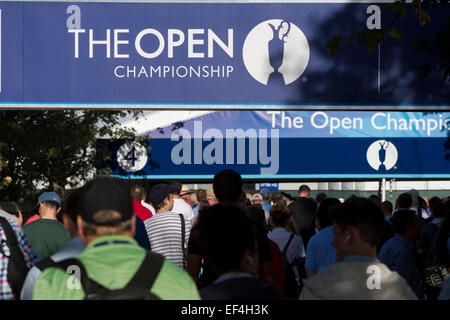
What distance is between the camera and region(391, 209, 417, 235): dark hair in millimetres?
7121

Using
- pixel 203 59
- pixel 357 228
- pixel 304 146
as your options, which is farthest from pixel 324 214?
pixel 304 146

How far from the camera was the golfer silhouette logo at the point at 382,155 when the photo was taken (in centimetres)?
2055

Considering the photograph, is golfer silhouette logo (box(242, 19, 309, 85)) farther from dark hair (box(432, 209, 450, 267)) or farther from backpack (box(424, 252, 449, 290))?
dark hair (box(432, 209, 450, 267))

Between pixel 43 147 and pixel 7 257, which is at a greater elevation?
pixel 43 147

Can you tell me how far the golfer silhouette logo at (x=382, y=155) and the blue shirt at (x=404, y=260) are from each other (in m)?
14.0

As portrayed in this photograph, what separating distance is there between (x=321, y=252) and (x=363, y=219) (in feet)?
8.23

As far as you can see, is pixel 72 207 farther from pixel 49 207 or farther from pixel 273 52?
pixel 273 52

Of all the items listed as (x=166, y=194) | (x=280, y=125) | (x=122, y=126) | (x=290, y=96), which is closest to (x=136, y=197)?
(x=166, y=194)

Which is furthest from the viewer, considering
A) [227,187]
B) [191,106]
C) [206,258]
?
[191,106]

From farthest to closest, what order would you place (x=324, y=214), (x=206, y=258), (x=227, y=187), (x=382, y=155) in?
(x=382, y=155) < (x=324, y=214) < (x=227, y=187) < (x=206, y=258)

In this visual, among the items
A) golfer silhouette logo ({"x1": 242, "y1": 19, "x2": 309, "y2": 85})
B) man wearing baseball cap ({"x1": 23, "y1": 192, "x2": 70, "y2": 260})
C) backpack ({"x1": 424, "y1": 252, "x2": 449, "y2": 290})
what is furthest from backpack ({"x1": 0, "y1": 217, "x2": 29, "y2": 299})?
golfer silhouette logo ({"x1": 242, "y1": 19, "x2": 309, "y2": 85})

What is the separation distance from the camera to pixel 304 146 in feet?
68.6

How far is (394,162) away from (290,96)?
40.6ft

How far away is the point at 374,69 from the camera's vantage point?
917 centimetres
